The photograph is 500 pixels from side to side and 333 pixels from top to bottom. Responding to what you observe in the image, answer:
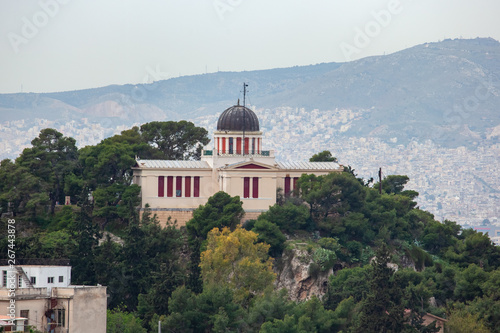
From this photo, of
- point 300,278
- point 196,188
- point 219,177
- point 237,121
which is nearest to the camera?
point 300,278

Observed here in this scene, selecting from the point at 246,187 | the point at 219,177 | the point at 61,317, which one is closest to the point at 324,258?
the point at 246,187

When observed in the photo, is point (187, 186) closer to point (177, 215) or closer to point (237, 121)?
point (177, 215)

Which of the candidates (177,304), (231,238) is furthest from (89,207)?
(177,304)

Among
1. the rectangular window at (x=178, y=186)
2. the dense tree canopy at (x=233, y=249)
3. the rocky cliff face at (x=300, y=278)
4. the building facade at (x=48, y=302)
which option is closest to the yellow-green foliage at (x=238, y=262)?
the dense tree canopy at (x=233, y=249)

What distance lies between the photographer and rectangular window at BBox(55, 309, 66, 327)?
193 ft

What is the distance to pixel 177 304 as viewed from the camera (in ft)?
213

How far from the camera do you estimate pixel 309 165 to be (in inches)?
3396

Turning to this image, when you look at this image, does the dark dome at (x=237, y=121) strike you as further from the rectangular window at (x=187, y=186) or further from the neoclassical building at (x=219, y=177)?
the rectangular window at (x=187, y=186)

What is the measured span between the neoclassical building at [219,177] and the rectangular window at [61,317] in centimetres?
2227

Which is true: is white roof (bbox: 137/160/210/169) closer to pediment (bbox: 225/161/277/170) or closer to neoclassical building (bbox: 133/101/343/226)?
neoclassical building (bbox: 133/101/343/226)

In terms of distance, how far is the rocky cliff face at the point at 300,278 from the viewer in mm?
77250

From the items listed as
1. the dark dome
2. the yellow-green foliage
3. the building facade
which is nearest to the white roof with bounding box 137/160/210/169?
the dark dome

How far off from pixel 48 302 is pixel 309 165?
3231cm

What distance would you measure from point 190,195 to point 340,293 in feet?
51.5
